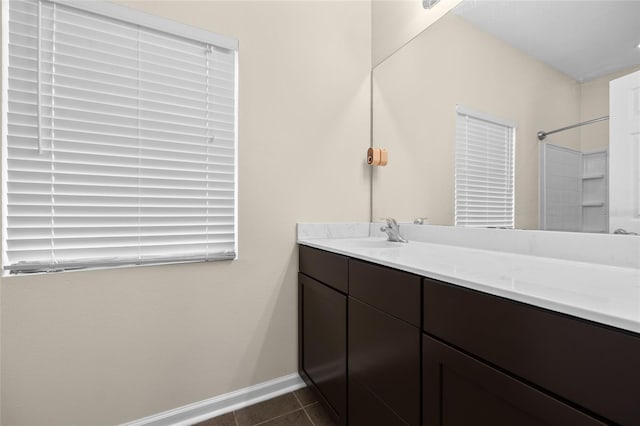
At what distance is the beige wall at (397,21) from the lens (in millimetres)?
1437

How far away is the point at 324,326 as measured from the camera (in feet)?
4.24

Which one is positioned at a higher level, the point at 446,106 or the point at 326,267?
the point at 446,106

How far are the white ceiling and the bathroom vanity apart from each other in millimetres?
654

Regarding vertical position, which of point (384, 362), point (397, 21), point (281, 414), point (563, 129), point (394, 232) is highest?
point (397, 21)

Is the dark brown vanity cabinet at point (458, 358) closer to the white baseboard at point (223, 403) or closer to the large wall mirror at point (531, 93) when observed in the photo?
the white baseboard at point (223, 403)

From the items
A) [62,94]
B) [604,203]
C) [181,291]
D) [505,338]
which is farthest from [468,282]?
[62,94]

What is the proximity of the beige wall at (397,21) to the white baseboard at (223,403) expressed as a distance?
2070mm

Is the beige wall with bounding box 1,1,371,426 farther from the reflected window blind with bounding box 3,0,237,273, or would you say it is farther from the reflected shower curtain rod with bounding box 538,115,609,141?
the reflected shower curtain rod with bounding box 538,115,609,141

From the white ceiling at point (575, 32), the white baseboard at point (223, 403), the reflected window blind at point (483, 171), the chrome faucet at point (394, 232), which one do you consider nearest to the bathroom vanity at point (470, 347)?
the reflected window blind at point (483, 171)

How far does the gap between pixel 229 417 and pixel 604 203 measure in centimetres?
177

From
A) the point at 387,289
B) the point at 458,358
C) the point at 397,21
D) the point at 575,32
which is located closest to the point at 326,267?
the point at 387,289

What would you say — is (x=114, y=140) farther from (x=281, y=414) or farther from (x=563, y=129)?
(x=563, y=129)

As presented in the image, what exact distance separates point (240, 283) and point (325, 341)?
0.52 m

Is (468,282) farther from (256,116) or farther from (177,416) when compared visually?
(177,416)
